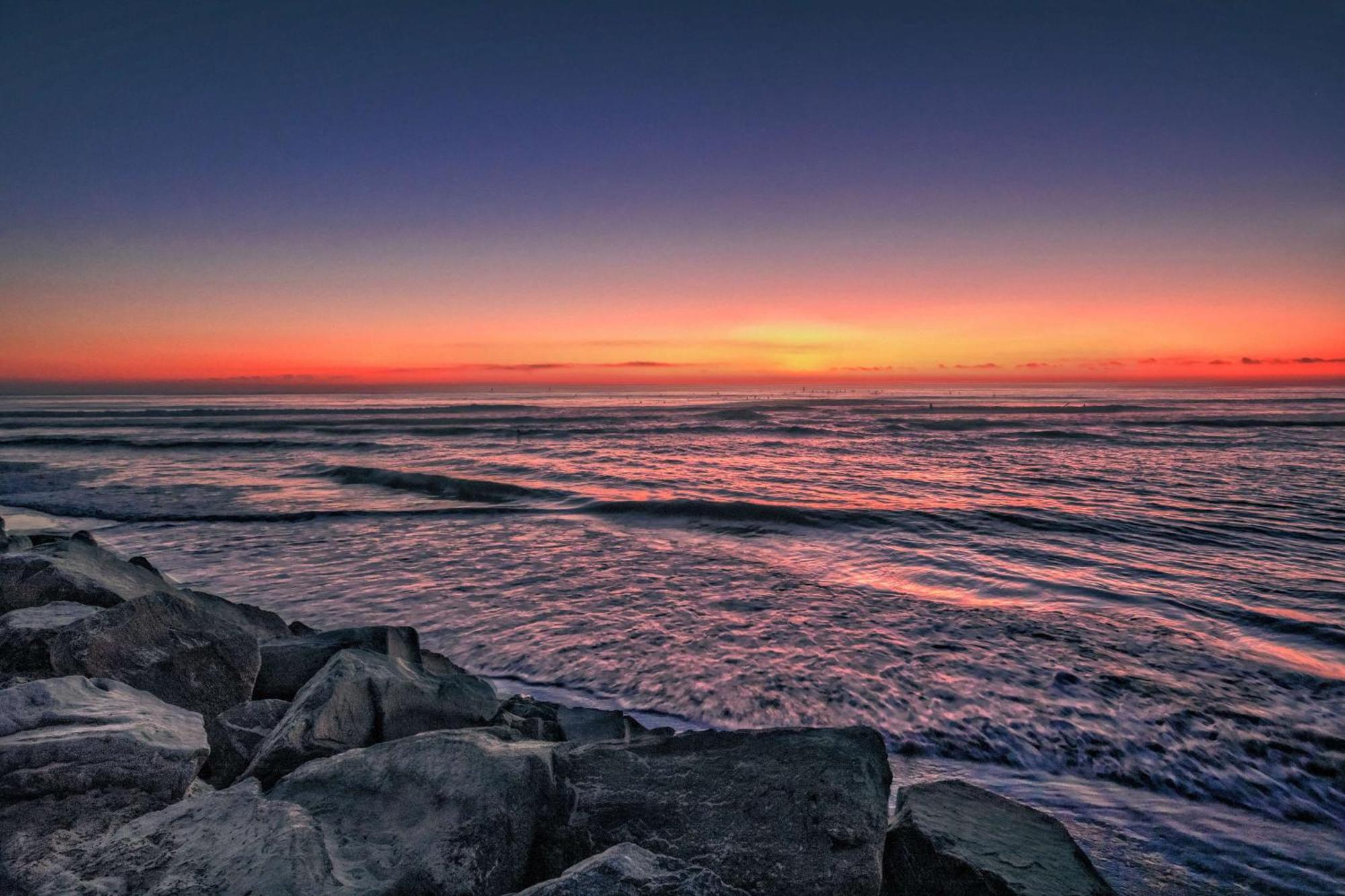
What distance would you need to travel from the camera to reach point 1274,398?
64.4 meters

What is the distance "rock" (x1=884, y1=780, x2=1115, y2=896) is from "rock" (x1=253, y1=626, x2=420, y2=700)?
11.3 feet

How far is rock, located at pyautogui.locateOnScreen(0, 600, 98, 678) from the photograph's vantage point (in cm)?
403

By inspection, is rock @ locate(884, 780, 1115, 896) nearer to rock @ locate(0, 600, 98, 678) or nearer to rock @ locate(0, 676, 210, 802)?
rock @ locate(0, 676, 210, 802)

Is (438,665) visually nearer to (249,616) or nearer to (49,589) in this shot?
(249,616)

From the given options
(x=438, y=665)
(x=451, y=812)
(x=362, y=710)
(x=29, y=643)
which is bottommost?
(x=438, y=665)

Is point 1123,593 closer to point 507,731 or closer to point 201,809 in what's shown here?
point 507,731

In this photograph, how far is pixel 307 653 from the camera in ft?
15.2

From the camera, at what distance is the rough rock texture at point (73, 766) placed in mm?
2504

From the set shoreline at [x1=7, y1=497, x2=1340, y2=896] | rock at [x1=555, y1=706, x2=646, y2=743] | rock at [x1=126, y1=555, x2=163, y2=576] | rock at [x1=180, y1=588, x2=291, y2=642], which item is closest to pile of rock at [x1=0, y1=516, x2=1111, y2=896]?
rock at [x1=555, y1=706, x2=646, y2=743]

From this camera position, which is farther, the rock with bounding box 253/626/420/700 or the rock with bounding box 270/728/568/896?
the rock with bounding box 253/626/420/700

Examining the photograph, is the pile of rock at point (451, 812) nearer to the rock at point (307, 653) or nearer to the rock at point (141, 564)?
the rock at point (307, 653)

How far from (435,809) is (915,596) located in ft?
19.9

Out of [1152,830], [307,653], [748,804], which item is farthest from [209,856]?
[1152,830]

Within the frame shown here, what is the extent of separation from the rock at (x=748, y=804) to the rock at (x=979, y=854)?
0.49 ft
